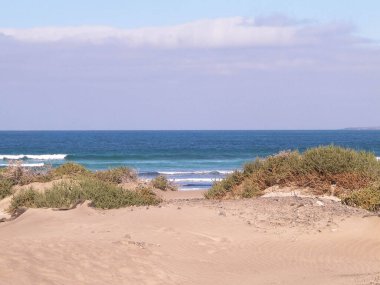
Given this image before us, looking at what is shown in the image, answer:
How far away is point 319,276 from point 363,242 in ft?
8.36

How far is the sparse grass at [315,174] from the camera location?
16484 millimetres

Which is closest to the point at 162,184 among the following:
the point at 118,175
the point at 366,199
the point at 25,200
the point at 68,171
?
the point at 118,175

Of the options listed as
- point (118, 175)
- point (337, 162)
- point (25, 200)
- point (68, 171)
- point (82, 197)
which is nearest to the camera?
point (82, 197)

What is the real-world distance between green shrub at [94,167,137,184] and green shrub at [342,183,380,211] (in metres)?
11.2

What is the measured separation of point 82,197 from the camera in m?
15.2

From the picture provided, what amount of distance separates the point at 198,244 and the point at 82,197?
4.69m

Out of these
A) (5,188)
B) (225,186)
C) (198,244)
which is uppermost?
(225,186)

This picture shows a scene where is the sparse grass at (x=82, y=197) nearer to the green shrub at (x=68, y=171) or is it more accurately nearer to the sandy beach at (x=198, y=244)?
the sandy beach at (x=198, y=244)

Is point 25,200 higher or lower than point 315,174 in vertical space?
lower

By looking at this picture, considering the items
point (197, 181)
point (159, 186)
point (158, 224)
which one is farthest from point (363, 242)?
point (197, 181)

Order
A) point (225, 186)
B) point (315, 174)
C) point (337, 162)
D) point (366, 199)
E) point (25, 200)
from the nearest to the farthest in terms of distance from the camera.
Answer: point (366, 199) < point (25, 200) < point (337, 162) < point (315, 174) < point (225, 186)

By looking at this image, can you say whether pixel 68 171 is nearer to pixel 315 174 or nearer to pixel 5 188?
pixel 5 188

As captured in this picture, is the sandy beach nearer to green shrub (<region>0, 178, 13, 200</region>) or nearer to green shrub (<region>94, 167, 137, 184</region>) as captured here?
green shrub (<region>0, 178, 13, 200</region>)

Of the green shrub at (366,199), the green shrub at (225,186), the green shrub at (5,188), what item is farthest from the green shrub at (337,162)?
the green shrub at (5,188)
